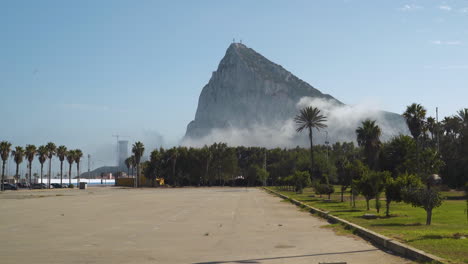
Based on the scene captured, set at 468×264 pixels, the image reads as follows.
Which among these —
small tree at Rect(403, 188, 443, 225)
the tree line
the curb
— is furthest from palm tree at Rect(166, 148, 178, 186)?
the curb

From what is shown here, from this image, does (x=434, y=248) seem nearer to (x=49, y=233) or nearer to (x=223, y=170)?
(x=49, y=233)

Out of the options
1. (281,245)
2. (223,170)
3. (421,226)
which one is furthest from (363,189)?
(223,170)

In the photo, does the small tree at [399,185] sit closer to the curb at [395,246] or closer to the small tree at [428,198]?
the small tree at [428,198]

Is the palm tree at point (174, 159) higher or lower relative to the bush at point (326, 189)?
higher

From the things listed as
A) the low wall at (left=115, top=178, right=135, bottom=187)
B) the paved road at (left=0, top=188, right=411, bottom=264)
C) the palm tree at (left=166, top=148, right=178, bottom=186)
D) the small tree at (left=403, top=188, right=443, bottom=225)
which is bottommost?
the low wall at (left=115, top=178, right=135, bottom=187)

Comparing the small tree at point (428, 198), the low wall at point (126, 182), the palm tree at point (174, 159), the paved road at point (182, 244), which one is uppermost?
the palm tree at point (174, 159)

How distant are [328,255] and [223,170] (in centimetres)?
14381

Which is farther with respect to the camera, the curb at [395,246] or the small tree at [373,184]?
the small tree at [373,184]

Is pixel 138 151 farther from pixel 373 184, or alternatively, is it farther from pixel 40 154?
pixel 373 184

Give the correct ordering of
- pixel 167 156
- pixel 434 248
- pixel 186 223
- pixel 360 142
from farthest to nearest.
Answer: pixel 167 156 < pixel 360 142 < pixel 186 223 < pixel 434 248

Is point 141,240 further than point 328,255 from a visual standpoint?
Yes

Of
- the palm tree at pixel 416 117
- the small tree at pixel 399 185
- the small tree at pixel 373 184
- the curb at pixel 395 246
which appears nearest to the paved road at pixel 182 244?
the curb at pixel 395 246

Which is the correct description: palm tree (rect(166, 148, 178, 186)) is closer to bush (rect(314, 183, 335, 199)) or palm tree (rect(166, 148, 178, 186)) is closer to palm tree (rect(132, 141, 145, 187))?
palm tree (rect(132, 141, 145, 187))

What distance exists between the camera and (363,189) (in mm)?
29656
